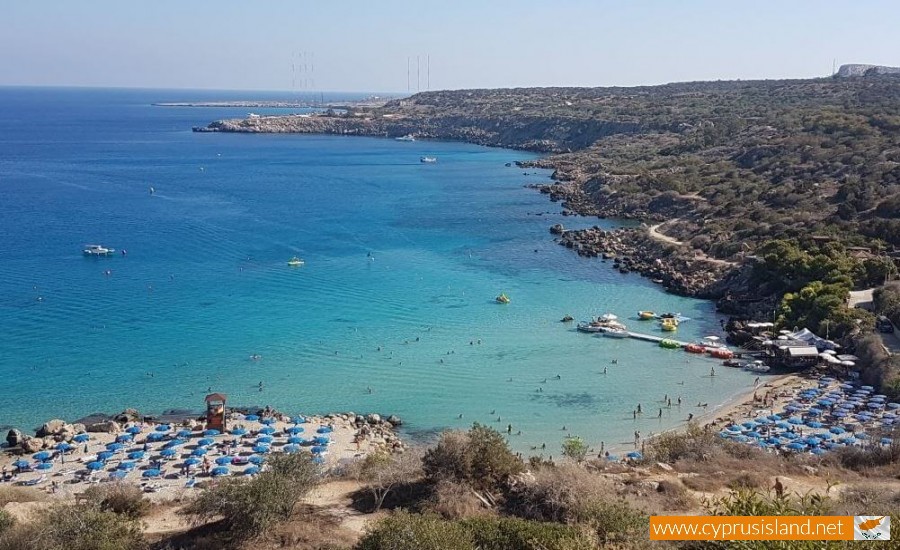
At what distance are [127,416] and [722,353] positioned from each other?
25.9m

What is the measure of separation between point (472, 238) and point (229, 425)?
36.7 metres

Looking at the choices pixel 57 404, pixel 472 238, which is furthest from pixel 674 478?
pixel 472 238

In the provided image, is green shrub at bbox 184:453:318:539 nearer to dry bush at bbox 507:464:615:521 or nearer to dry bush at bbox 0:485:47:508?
dry bush at bbox 507:464:615:521

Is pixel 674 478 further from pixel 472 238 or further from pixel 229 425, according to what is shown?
pixel 472 238

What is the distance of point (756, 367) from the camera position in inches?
1286

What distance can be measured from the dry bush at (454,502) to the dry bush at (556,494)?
2.60 ft

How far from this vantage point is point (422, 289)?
1791 inches

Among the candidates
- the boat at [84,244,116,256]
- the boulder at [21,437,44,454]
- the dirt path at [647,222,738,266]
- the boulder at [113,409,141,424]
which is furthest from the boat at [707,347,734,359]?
the boat at [84,244,116,256]

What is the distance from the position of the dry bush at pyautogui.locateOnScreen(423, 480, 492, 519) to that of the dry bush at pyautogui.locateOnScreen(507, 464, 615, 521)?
0.79m

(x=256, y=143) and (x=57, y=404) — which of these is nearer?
(x=57, y=404)

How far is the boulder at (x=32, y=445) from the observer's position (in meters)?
24.5

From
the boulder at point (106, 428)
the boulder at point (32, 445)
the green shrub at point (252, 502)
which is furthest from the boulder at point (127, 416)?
the green shrub at point (252, 502)

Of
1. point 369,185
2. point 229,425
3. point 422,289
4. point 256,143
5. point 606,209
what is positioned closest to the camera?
point 229,425

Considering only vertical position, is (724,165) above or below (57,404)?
above
